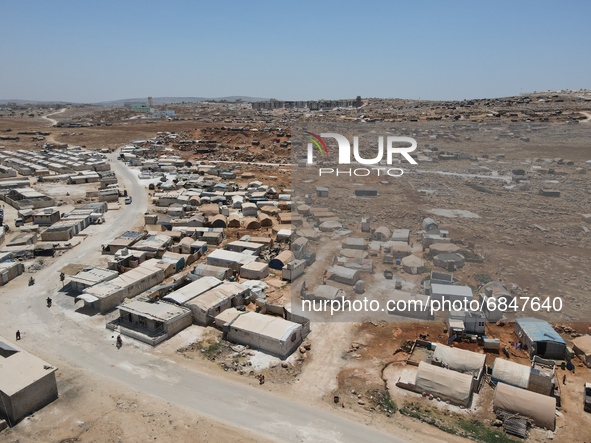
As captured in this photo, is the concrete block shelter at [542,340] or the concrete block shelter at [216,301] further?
the concrete block shelter at [216,301]

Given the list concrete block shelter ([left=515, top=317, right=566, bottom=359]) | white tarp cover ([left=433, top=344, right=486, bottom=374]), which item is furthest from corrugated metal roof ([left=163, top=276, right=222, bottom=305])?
concrete block shelter ([left=515, top=317, right=566, bottom=359])

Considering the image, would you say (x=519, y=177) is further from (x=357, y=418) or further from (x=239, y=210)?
(x=357, y=418)

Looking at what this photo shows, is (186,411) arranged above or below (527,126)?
below

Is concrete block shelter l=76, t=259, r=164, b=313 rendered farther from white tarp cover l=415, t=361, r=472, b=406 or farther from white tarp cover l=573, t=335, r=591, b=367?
white tarp cover l=573, t=335, r=591, b=367

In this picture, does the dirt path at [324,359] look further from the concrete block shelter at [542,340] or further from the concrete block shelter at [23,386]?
the concrete block shelter at [23,386]

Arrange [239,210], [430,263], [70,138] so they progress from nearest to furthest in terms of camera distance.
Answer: [430,263], [239,210], [70,138]

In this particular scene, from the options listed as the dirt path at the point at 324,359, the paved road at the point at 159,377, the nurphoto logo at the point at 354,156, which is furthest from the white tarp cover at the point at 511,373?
the nurphoto logo at the point at 354,156

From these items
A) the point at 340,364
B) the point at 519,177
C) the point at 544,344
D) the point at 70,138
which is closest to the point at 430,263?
the point at 544,344

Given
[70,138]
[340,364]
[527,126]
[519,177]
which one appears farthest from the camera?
[70,138]
